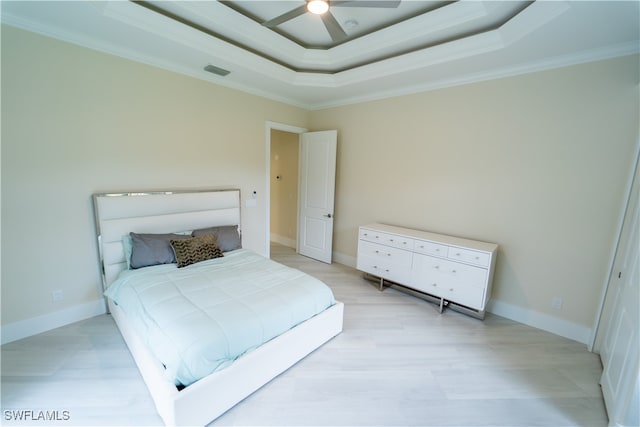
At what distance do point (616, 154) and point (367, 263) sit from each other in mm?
2635

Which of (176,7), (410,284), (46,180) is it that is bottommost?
(410,284)

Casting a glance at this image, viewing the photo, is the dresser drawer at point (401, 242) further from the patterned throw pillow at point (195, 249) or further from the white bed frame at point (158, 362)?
the patterned throw pillow at point (195, 249)

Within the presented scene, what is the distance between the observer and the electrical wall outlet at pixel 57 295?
2.45 metres

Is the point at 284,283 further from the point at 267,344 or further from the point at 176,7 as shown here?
the point at 176,7

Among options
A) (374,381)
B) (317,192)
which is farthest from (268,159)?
(374,381)

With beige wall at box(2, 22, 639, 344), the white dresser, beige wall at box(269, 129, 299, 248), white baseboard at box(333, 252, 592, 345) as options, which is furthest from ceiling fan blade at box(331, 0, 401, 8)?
beige wall at box(269, 129, 299, 248)

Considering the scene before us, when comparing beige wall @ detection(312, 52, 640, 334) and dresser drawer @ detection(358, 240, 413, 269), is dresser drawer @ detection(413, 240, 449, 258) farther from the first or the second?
beige wall @ detection(312, 52, 640, 334)

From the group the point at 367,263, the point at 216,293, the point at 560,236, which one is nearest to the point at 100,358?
the point at 216,293

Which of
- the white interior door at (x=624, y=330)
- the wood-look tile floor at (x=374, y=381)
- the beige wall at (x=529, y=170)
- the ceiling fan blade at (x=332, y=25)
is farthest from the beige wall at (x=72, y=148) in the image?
the white interior door at (x=624, y=330)

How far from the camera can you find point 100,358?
82.4 inches

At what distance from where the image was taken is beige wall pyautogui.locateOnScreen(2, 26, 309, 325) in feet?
7.13

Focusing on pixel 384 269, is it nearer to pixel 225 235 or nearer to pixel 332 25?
pixel 225 235

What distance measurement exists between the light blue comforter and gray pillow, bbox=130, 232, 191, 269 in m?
0.08

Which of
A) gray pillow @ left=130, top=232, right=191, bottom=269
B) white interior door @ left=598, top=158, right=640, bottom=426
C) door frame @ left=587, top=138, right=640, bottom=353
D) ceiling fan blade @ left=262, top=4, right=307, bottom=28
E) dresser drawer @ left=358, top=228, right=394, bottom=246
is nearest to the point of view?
white interior door @ left=598, top=158, right=640, bottom=426
